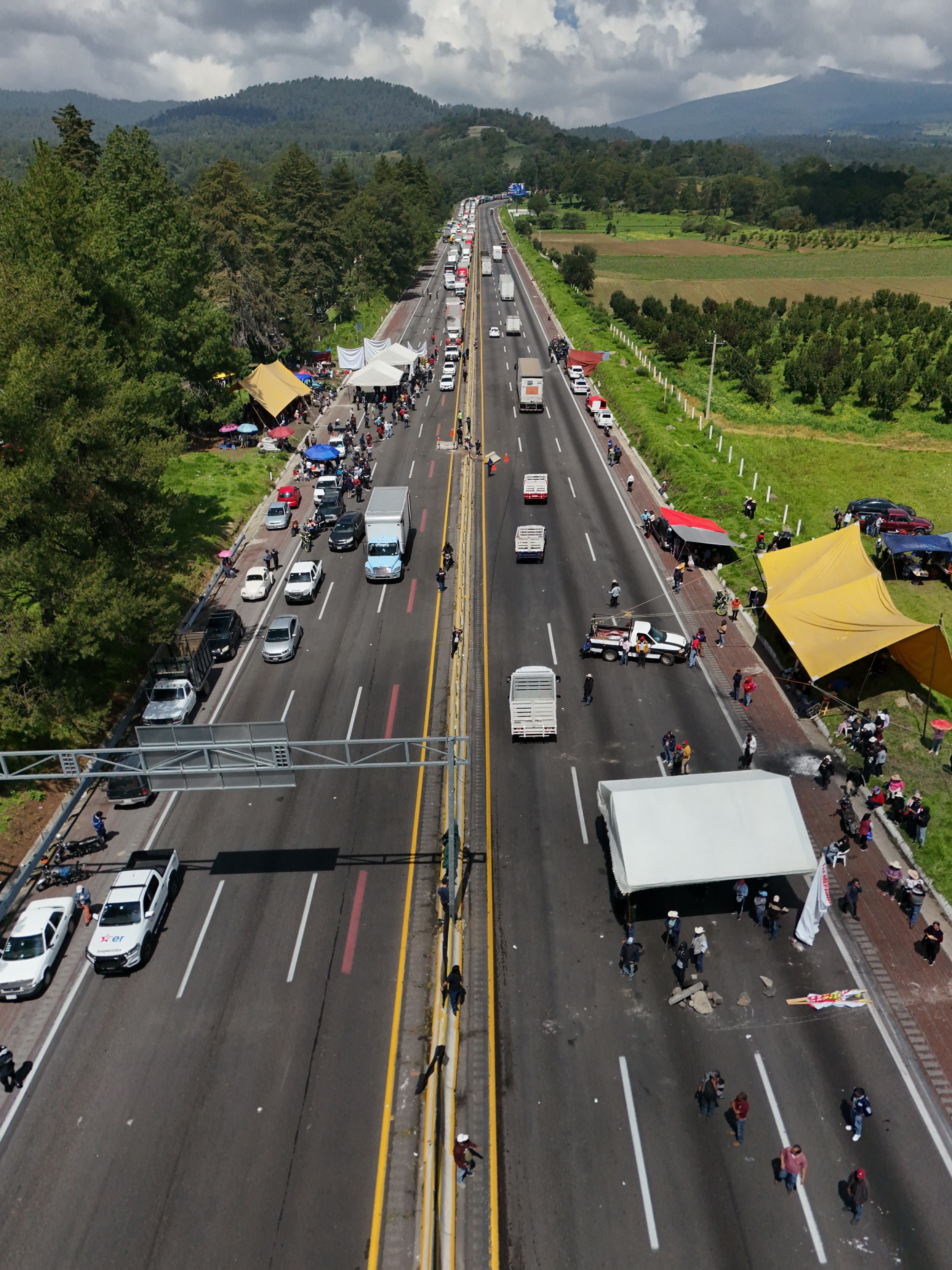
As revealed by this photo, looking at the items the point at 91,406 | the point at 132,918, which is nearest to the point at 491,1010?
the point at 132,918

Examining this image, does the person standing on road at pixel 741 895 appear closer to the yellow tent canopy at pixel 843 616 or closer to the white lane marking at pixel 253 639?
the yellow tent canopy at pixel 843 616

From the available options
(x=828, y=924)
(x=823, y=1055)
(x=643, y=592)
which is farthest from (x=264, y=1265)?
(x=643, y=592)

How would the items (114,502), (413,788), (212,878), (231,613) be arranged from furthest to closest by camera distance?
(231,613) → (114,502) → (413,788) → (212,878)

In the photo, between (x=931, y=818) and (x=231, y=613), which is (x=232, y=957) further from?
(x=931, y=818)

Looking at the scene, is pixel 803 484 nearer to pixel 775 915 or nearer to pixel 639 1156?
pixel 775 915

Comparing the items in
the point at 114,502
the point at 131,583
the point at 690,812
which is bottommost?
the point at 690,812

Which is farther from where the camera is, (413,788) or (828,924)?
(413,788)

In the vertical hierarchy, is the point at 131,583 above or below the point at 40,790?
above
